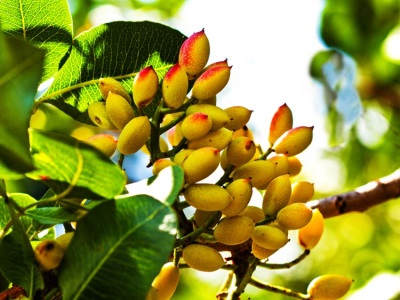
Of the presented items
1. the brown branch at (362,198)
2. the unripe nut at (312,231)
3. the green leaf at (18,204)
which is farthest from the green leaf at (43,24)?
the brown branch at (362,198)

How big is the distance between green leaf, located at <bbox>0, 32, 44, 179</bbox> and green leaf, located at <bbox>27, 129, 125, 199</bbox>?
0.04m

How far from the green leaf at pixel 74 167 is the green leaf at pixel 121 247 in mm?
33

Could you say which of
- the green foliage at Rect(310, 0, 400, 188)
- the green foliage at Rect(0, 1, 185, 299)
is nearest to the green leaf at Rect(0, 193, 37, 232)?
the green foliage at Rect(0, 1, 185, 299)

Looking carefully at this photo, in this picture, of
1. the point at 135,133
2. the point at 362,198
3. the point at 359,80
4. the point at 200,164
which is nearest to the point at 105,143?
the point at 135,133

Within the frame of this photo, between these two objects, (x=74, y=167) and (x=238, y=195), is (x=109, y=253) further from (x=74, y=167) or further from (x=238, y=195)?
(x=238, y=195)

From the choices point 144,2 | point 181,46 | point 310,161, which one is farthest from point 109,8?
point 181,46

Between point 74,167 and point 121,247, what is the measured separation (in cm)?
10

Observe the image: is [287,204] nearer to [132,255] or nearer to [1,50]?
[132,255]

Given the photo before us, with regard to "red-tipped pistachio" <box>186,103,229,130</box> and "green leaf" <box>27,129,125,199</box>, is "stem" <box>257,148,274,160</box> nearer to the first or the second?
"red-tipped pistachio" <box>186,103,229,130</box>

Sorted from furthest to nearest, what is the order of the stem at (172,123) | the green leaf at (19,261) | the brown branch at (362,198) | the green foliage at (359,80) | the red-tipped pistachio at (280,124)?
the green foliage at (359,80) < the brown branch at (362,198) < the red-tipped pistachio at (280,124) < the stem at (172,123) < the green leaf at (19,261)

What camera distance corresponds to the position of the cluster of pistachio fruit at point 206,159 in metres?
0.90

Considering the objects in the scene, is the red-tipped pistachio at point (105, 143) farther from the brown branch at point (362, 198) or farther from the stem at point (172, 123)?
the brown branch at point (362, 198)

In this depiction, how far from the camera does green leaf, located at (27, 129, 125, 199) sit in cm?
72

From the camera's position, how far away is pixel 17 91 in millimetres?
677
